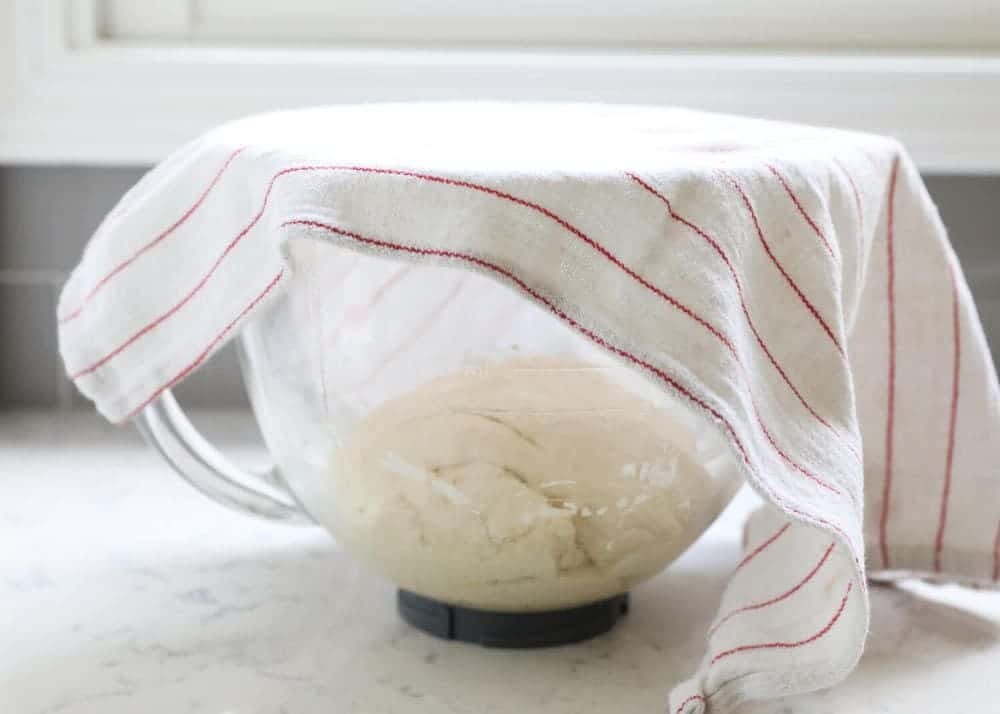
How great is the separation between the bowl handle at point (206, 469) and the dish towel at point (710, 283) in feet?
0.14

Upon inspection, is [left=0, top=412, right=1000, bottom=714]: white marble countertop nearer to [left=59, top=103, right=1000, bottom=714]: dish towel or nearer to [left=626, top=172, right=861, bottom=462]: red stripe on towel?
[left=59, top=103, right=1000, bottom=714]: dish towel

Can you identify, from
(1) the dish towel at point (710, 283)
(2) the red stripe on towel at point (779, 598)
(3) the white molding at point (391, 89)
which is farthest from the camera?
(3) the white molding at point (391, 89)

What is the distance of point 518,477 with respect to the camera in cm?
56

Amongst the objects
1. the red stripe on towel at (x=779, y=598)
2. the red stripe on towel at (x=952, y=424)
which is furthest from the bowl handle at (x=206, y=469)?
the red stripe on towel at (x=952, y=424)

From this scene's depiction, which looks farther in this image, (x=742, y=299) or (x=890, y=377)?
(x=890, y=377)

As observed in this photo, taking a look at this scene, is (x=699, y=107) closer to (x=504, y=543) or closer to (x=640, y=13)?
(x=640, y=13)

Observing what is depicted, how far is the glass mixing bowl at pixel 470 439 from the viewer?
22.0 inches

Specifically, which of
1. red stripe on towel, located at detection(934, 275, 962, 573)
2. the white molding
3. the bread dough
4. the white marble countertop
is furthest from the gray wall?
the bread dough

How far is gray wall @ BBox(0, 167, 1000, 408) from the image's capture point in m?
1.03

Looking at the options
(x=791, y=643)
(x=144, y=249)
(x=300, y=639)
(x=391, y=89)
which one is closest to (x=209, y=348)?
(x=144, y=249)

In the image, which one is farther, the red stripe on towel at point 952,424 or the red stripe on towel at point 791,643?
the red stripe on towel at point 952,424

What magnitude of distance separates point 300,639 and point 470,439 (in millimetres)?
169

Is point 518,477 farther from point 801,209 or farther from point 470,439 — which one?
point 801,209

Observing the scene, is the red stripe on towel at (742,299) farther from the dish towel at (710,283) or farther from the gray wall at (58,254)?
the gray wall at (58,254)
